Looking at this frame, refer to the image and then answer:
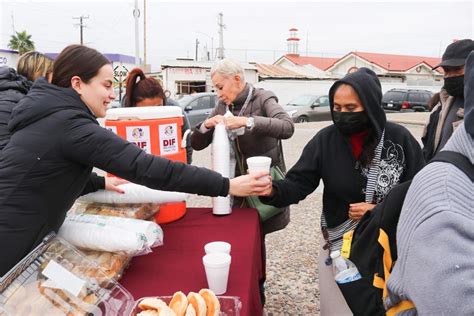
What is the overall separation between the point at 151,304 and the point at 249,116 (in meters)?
1.53

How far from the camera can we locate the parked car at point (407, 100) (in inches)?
656

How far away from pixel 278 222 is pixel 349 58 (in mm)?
31883

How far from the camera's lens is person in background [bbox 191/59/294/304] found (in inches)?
91.2

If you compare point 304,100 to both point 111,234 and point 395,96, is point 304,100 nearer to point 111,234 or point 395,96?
point 395,96

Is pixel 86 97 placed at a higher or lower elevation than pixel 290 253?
higher

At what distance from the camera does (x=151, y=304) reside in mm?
1155

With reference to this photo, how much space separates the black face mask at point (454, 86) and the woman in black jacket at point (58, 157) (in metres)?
2.55

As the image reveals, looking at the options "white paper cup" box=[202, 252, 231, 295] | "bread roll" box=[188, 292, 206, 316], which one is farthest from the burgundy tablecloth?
"bread roll" box=[188, 292, 206, 316]

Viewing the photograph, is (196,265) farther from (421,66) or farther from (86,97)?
(421,66)

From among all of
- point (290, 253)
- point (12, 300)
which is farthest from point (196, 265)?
point (290, 253)

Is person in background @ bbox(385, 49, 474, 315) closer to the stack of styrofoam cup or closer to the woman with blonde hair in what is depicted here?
the stack of styrofoam cup

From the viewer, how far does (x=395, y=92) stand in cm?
1723

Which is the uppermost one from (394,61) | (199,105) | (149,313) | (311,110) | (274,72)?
(394,61)

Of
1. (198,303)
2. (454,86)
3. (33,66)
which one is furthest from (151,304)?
(454,86)
